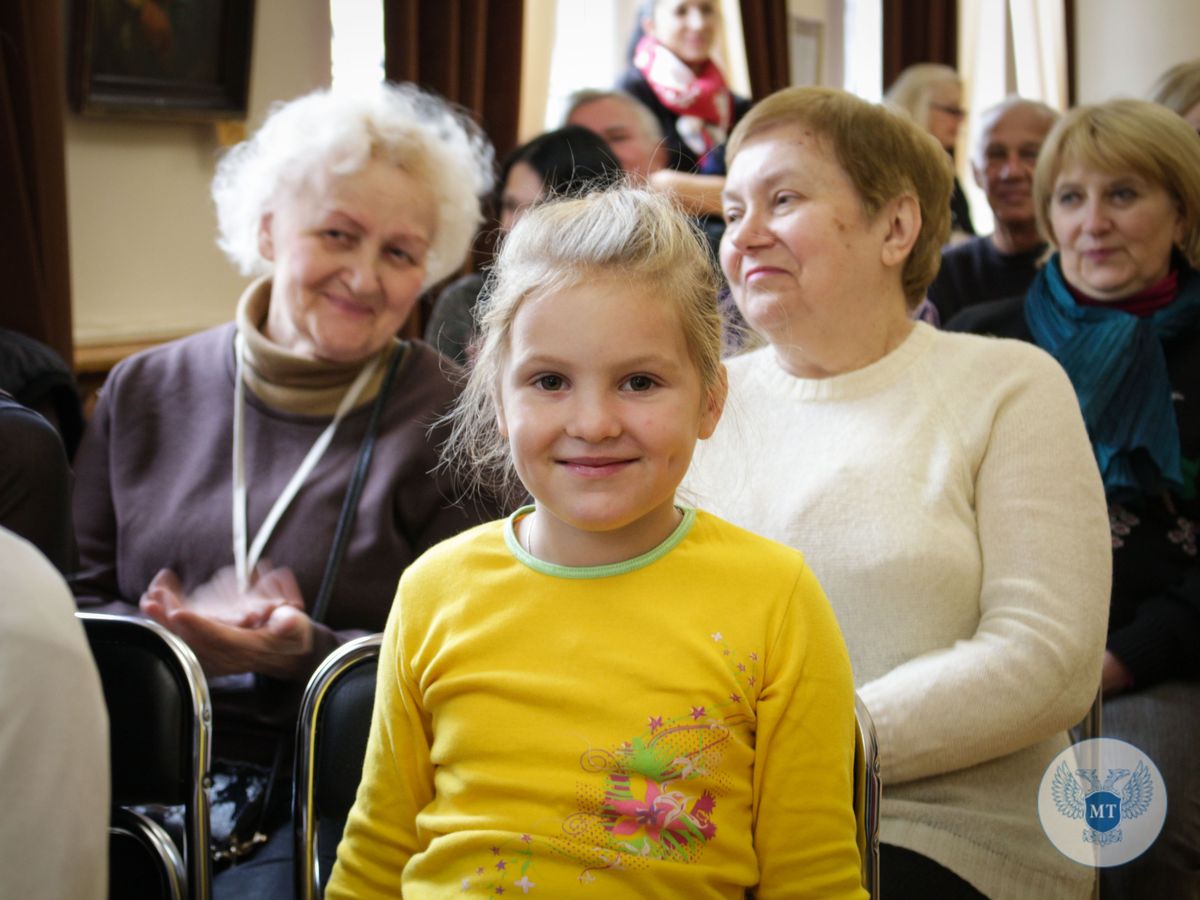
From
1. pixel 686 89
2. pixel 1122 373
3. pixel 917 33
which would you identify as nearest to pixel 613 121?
pixel 686 89

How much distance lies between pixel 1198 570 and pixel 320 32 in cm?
336

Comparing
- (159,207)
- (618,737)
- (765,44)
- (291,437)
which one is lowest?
(618,737)

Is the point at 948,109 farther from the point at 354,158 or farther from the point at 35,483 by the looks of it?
the point at 35,483

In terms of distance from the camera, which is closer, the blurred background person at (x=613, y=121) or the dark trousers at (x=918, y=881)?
the dark trousers at (x=918, y=881)

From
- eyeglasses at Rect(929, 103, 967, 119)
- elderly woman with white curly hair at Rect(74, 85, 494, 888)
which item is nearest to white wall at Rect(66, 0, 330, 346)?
elderly woman with white curly hair at Rect(74, 85, 494, 888)

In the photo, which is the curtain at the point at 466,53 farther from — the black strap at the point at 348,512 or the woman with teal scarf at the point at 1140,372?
the black strap at the point at 348,512

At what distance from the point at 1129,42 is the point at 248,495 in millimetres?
7938

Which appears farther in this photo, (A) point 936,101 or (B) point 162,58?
(A) point 936,101

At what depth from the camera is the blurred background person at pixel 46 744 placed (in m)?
1.11

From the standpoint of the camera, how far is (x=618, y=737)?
1.32 m

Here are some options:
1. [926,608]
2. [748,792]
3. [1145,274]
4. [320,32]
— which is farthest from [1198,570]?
[320,32]

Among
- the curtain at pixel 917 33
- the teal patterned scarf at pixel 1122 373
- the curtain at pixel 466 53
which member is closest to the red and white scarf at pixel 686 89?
the curtain at pixel 466 53

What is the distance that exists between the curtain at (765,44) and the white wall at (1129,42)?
2.78 metres

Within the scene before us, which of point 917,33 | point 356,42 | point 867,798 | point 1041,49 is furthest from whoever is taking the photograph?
point 1041,49
